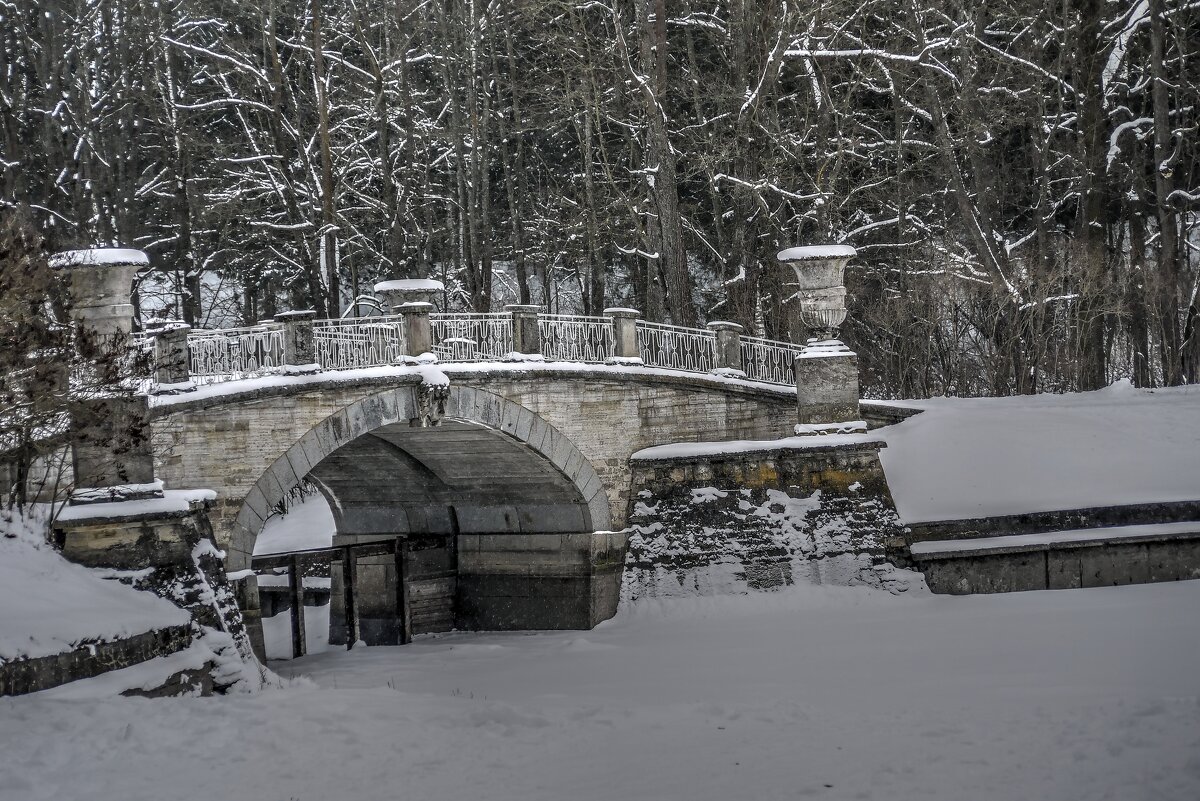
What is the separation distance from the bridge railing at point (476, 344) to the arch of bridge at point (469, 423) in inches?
12.6

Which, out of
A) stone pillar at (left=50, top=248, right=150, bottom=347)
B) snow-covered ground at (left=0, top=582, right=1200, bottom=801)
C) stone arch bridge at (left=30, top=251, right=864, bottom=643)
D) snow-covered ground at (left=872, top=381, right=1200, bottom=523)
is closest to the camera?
snow-covered ground at (left=0, top=582, right=1200, bottom=801)

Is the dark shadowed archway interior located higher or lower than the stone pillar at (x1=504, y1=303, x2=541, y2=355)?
lower

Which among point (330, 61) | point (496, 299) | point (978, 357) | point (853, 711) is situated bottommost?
point (853, 711)

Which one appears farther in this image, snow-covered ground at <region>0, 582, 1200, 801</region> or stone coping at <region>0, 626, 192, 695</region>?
stone coping at <region>0, 626, 192, 695</region>

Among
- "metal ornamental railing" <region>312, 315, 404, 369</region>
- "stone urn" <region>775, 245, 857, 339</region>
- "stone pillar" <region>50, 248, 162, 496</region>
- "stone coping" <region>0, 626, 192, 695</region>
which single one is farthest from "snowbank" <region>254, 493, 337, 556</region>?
"stone coping" <region>0, 626, 192, 695</region>

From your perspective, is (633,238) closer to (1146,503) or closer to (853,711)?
(1146,503)

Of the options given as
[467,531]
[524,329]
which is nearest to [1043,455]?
[524,329]

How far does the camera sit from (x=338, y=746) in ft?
31.3

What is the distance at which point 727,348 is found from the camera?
18172mm

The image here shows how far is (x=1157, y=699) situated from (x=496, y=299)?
2182 centimetres

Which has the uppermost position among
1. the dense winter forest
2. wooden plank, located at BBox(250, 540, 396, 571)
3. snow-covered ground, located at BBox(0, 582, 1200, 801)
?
the dense winter forest

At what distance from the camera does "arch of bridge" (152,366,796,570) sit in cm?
1377

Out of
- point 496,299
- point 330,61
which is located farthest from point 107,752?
point 496,299

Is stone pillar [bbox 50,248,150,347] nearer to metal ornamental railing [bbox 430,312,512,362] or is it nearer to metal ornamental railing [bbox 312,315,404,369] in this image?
metal ornamental railing [bbox 312,315,404,369]
